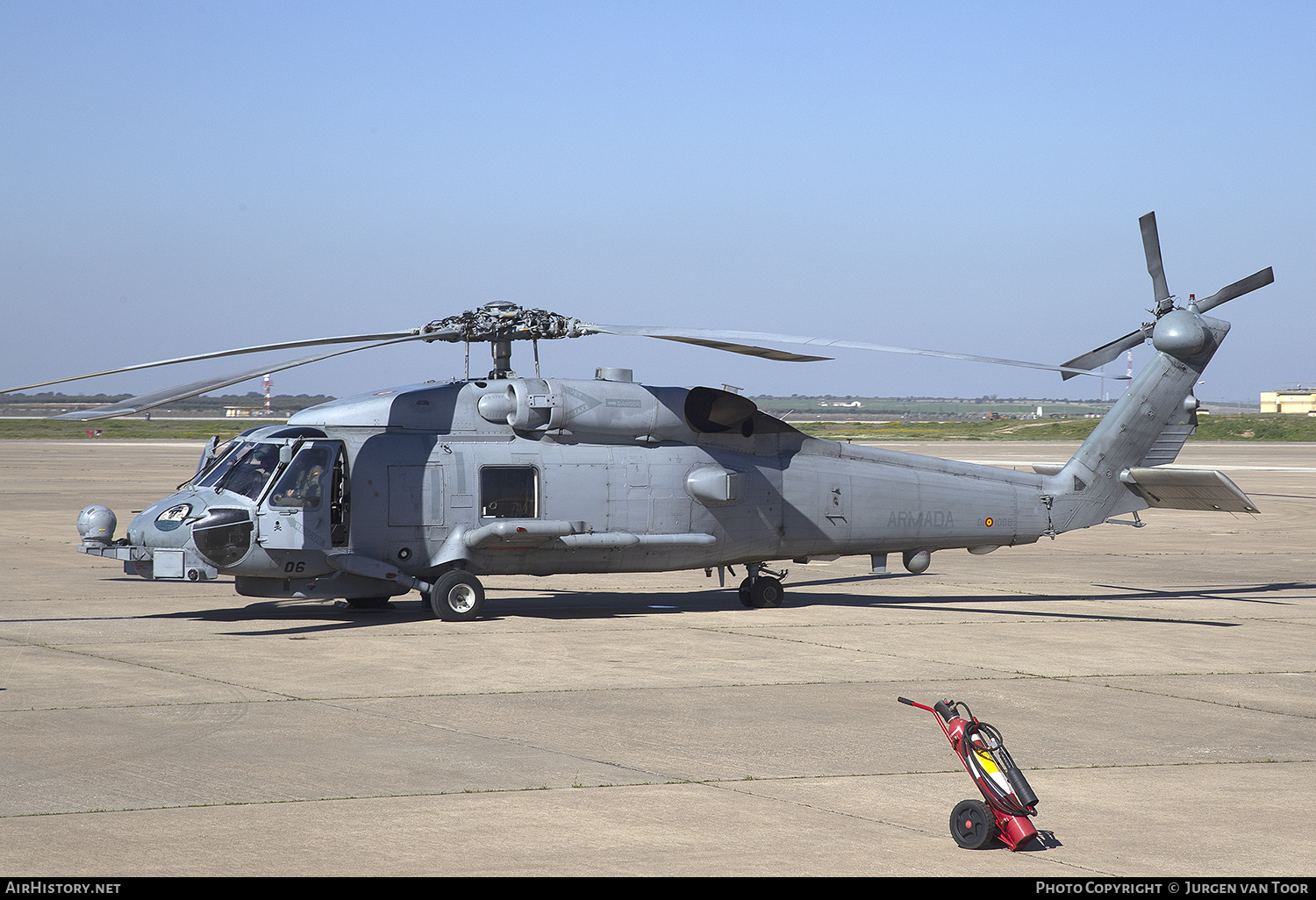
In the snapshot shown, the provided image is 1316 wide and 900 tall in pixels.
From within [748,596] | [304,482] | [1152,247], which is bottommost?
[748,596]

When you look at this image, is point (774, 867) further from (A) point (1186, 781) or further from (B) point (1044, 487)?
(B) point (1044, 487)

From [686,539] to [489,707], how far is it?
6.46 m

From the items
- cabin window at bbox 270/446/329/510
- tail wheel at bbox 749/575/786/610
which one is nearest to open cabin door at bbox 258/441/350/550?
cabin window at bbox 270/446/329/510

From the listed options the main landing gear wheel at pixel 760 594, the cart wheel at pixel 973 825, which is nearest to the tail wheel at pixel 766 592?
the main landing gear wheel at pixel 760 594

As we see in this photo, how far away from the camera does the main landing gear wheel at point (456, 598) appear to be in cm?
1566

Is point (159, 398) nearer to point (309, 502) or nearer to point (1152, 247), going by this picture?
point (309, 502)

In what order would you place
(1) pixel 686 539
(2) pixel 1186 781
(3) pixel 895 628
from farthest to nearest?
(1) pixel 686 539
(3) pixel 895 628
(2) pixel 1186 781

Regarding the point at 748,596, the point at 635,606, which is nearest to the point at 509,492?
the point at 635,606

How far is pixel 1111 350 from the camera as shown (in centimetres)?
1817

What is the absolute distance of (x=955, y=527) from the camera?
18.1 metres

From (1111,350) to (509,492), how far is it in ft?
28.3

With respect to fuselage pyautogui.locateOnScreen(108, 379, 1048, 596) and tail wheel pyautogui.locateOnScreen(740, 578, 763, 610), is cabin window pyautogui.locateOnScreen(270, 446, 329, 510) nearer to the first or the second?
fuselage pyautogui.locateOnScreen(108, 379, 1048, 596)

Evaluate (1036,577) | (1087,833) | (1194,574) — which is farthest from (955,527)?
(1087,833)

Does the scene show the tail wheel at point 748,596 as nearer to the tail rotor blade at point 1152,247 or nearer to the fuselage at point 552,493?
the fuselage at point 552,493
